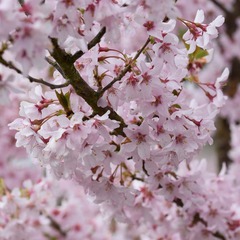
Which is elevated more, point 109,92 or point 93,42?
point 93,42

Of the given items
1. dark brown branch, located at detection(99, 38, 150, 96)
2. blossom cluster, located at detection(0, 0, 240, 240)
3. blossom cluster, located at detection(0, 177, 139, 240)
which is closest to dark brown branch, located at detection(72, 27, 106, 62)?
blossom cluster, located at detection(0, 0, 240, 240)

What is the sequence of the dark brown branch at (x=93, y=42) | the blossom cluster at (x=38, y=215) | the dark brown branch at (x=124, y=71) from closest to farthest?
the dark brown branch at (x=93, y=42)
the dark brown branch at (x=124, y=71)
the blossom cluster at (x=38, y=215)

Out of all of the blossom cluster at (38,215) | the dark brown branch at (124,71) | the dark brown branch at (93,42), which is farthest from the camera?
the blossom cluster at (38,215)

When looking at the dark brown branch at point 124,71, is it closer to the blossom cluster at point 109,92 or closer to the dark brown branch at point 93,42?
the blossom cluster at point 109,92

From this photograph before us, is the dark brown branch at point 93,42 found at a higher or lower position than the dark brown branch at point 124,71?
higher

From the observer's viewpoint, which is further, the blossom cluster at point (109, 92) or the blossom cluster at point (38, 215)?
the blossom cluster at point (38, 215)

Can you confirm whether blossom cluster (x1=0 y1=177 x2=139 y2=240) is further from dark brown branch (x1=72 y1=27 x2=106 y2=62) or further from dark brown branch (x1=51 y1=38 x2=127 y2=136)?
dark brown branch (x1=72 y1=27 x2=106 y2=62)

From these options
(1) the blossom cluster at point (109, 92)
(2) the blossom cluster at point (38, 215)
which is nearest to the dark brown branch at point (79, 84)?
(1) the blossom cluster at point (109, 92)

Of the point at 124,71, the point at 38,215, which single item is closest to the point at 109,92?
the point at 124,71

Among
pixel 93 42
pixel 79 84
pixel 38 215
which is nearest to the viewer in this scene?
pixel 93 42

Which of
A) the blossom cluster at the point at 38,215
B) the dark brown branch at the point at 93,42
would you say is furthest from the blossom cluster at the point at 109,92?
the blossom cluster at the point at 38,215

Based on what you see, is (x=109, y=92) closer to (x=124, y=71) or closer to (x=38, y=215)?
(x=124, y=71)

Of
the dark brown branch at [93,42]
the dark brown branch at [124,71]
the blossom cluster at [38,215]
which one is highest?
the dark brown branch at [93,42]

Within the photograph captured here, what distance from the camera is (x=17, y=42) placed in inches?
42.5
